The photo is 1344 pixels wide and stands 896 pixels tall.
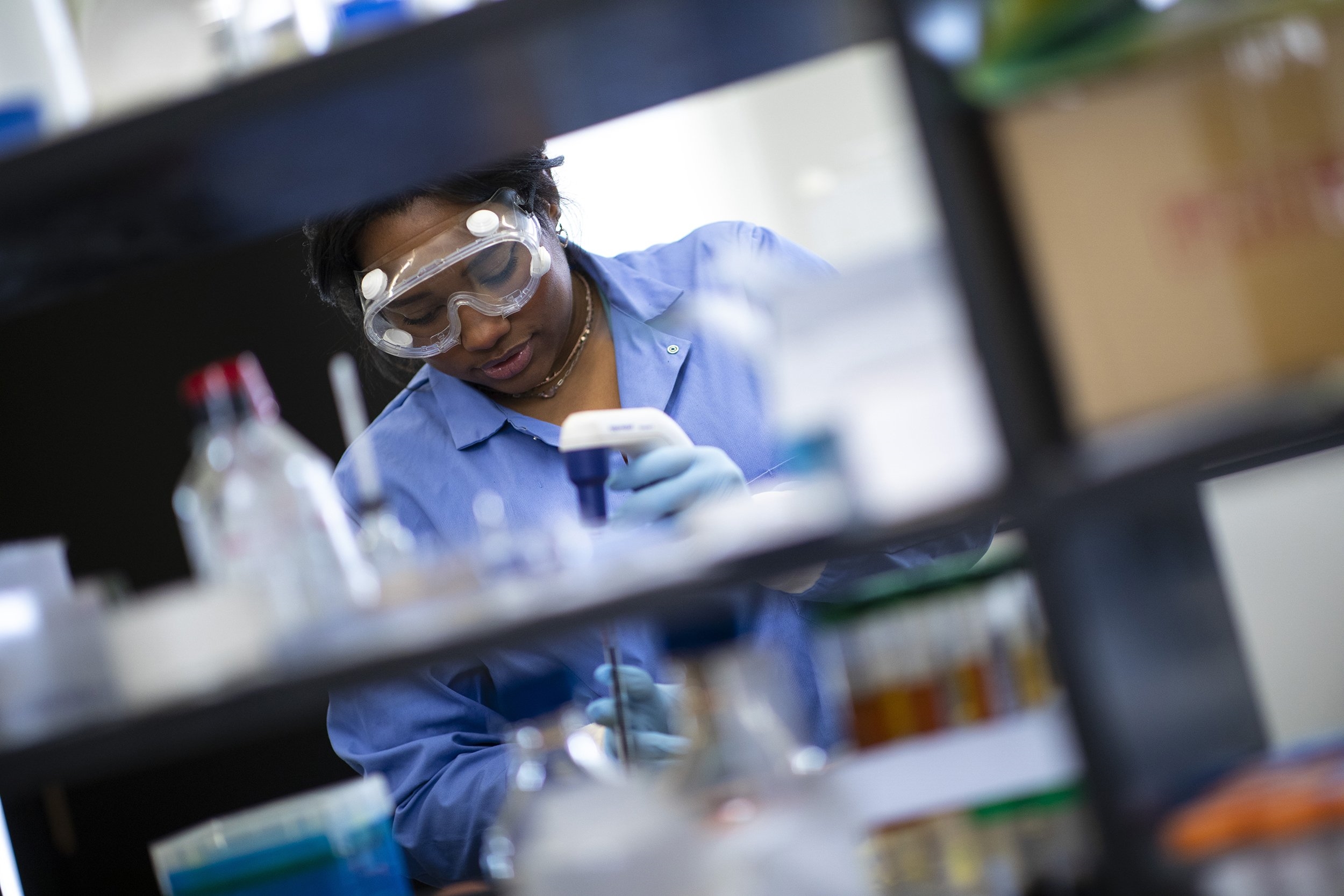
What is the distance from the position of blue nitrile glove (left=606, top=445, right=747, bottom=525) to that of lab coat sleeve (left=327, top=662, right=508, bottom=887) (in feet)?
2.12

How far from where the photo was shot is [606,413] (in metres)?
1.28

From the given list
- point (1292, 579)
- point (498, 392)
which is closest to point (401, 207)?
point (498, 392)

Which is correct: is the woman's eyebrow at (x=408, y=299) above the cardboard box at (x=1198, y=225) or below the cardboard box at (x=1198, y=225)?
above

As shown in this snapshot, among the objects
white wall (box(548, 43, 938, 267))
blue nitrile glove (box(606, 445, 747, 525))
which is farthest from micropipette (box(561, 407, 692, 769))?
white wall (box(548, 43, 938, 267))

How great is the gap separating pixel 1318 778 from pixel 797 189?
2881mm

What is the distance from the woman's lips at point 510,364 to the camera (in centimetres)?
193

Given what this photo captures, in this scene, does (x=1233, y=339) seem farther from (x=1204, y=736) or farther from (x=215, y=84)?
(x=215, y=84)

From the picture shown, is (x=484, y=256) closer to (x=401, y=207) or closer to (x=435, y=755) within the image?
(x=401, y=207)

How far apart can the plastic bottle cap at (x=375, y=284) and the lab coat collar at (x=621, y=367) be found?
0.42 m

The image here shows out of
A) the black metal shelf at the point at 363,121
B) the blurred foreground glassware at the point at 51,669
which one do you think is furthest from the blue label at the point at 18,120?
the blurred foreground glassware at the point at 51,669

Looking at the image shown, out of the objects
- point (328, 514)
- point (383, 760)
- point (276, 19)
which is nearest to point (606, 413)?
point (328, 514)

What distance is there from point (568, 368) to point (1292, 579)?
6.92ft

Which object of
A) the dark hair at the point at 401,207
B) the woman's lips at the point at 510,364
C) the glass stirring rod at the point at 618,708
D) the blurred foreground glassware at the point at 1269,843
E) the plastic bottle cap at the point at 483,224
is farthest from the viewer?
the woman's lips at the point at 510,364

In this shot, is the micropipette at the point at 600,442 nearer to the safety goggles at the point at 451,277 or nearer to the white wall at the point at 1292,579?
the safety goggles at the point at 451,277
